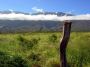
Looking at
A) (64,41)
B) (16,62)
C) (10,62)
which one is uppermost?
(64,41)

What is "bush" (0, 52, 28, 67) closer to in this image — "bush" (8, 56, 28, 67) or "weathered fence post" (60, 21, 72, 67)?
"bush" (8, 56, 28, 67)

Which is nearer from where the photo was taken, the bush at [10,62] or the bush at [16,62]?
the bush at [10,62]

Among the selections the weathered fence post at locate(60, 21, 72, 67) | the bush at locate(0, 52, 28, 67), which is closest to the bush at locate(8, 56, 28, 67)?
the bush at locate(0, 52, 28, 67)

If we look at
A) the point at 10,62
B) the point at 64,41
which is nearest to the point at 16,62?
the point at 10,62

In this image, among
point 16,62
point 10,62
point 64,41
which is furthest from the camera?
point 16,62

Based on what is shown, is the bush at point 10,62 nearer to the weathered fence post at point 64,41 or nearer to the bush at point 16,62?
the bush at point 16,62

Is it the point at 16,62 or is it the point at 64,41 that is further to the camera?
the point at 16,62

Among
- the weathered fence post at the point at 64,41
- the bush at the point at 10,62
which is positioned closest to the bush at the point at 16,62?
the bush at the point at 10,62

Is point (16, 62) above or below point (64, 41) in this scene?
below

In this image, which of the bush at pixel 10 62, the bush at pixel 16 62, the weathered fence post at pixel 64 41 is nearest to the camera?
the weathered fence post at pixel 64 41

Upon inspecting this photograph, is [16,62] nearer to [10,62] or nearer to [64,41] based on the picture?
[10,62]

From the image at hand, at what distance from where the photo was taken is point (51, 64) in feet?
85.9

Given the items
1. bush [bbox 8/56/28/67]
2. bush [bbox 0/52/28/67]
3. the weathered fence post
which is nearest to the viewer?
the weathered fence post

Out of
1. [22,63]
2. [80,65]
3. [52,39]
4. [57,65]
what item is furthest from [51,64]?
[52,39]
